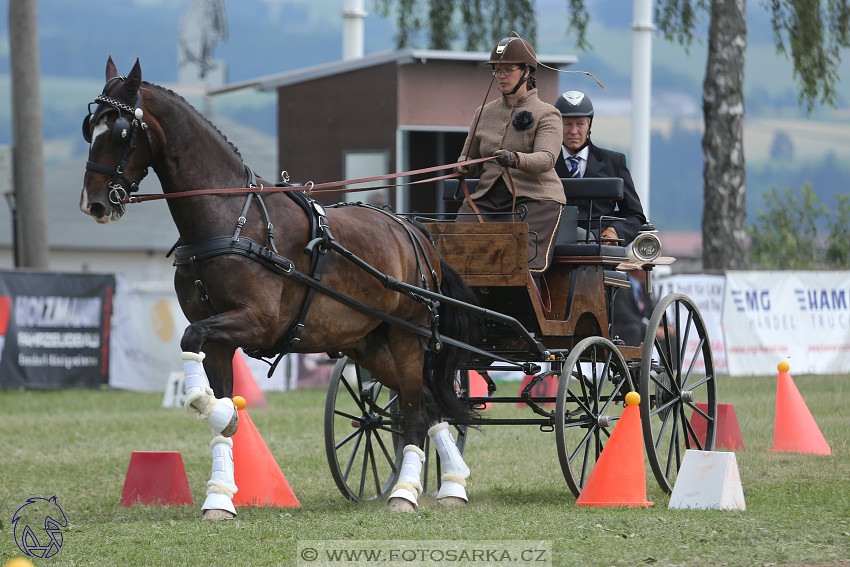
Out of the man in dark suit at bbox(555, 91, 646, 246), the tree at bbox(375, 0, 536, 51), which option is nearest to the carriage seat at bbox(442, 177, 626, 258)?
the man in dark suit at bbox(555, 91, 646, 246)

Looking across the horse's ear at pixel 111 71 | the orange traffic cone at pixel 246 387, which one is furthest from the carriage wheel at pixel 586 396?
the orange traffic cone at pixel 246 387

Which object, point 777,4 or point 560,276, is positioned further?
point 777,4

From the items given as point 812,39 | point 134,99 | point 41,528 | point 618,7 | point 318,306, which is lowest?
point 41,528

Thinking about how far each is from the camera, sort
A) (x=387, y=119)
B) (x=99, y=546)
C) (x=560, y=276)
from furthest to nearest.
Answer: (x=387, y=119) < (x=560, y=276) < (x=99, y=546)

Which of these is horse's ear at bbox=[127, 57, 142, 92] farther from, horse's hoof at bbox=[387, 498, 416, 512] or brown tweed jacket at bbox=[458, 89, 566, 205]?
horse's hoof at bbox=[387, 498, 416, 512]

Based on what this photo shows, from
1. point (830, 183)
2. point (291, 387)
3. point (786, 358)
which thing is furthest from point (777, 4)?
point (830, 183)

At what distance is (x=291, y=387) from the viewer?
51.5ft

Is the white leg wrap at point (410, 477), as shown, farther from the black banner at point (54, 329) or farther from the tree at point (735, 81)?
the tree at point (735, 81)

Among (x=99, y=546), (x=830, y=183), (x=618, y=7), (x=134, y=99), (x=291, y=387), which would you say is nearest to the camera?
(x=99, y=546)

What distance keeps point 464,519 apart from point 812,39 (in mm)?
13703

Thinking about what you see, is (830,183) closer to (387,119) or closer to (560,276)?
(387,119)

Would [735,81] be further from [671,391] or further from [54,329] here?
[671,391]

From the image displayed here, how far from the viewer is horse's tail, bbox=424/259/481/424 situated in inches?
280

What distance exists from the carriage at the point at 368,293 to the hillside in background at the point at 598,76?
59469 millimetres
